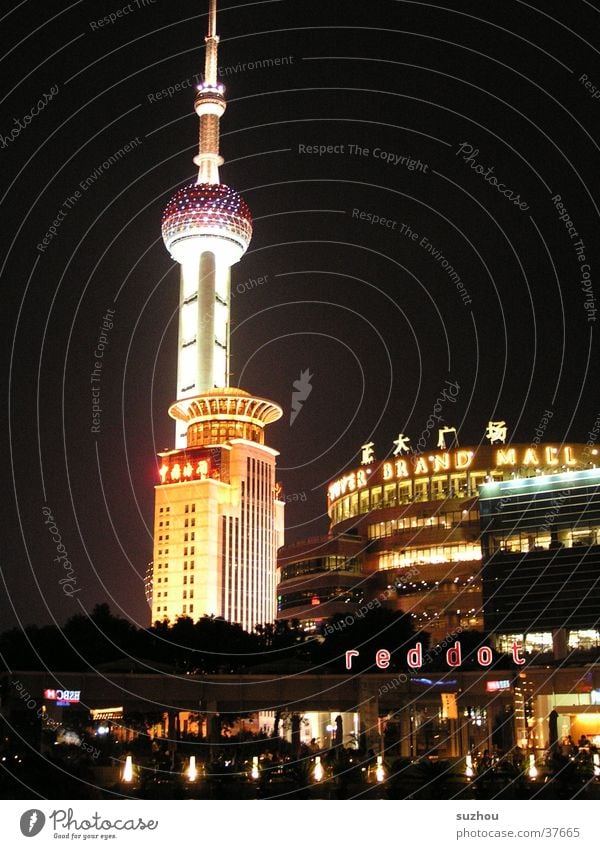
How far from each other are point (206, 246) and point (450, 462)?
6238cm

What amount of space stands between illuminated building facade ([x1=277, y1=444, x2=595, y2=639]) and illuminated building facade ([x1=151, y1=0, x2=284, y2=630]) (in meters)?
6.76

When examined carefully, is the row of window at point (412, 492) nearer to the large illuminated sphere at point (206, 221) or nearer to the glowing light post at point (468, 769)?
the large illuminated sphere at point (206, 221)

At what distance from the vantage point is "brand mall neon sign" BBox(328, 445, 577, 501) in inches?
4781

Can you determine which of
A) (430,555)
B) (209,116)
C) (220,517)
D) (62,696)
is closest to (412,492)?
(430,555)

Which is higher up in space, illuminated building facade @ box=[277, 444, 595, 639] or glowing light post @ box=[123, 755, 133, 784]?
illuminated building facade @ box=[277, 444, 595, 639]

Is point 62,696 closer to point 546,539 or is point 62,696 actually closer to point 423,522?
point 546,539

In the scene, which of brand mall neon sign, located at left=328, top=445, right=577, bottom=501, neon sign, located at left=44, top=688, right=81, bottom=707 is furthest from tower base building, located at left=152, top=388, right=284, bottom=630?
neon sign, located at left=44, top=688, right=81, bottom=707

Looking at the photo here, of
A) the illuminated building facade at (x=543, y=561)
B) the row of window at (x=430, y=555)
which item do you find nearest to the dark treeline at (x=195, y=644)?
the illuminated building facade at (x=543, y=561)

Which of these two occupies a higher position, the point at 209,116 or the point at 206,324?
the point at 209,116

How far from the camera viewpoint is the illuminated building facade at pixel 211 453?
445 ft

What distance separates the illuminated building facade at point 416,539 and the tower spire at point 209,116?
194 ft

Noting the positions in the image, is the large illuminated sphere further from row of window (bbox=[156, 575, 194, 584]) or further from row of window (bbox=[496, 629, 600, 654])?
row of window (bbox=[496, 629, 600, 654])
